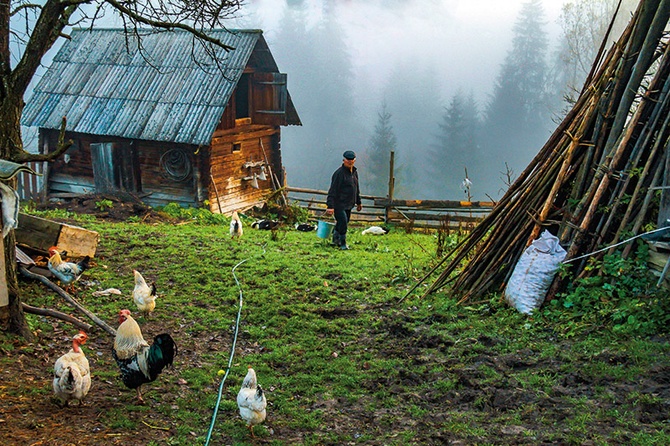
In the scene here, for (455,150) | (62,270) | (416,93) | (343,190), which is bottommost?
(62,270)

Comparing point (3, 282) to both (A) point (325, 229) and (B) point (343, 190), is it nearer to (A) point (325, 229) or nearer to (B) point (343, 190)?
(B) point (343, 190)

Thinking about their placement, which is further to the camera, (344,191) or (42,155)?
(344,191)

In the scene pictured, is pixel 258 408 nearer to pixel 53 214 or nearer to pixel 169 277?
pixel 169 277

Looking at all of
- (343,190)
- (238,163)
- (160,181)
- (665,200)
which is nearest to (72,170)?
(160,181)

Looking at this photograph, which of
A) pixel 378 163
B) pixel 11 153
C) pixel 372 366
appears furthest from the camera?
pixel 378 163

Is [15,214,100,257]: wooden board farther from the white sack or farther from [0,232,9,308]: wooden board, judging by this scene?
the white sack

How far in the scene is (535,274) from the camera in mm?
6914

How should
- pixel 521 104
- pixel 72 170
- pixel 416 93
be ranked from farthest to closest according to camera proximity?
pixel 416 93, pixel 521 104, pixel 72 170

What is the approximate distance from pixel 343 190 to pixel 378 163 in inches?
1945

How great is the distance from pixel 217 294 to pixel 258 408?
3918 millimetres

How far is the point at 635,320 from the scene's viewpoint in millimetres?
6027

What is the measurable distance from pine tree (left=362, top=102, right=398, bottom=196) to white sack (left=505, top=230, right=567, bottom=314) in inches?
1942

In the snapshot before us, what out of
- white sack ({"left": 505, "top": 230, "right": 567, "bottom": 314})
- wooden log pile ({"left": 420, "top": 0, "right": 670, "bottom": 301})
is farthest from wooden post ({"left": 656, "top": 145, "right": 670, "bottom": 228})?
white sack ({"left": 505, "top": 230, "right": 567, "bottom": 314})

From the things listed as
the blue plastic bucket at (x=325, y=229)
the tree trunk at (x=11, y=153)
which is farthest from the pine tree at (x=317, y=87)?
the tree trunk at (x=11, y=153)
